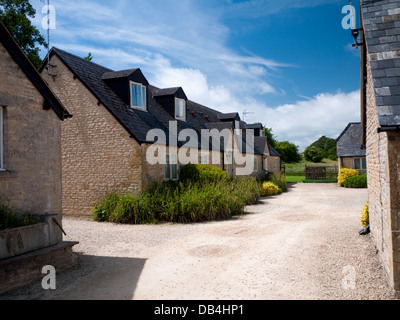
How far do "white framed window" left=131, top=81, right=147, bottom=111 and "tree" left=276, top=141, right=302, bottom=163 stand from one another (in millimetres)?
43503

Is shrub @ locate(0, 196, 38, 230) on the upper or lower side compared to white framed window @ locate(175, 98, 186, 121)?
lower

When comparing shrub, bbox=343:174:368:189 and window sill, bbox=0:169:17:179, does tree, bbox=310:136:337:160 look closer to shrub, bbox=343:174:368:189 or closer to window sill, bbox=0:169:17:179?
shrub, bbox=343:174:368:189

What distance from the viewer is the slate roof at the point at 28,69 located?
6.97 m

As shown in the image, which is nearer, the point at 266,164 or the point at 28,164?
the point at 28,164

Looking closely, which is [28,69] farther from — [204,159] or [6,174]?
[204,159]

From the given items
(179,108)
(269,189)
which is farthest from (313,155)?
(179,108)

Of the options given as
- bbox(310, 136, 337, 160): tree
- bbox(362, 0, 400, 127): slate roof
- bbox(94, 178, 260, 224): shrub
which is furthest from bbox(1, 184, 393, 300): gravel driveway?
bbox(310, 136, 337, 160): tree

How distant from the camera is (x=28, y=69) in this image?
292 inches

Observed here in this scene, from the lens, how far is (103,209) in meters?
13.5

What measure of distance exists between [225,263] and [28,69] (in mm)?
6316

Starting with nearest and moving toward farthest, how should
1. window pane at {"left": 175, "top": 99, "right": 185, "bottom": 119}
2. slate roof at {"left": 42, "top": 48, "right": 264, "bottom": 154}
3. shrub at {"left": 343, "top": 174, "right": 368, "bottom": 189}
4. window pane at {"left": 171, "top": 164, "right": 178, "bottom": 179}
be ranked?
slate roof at {"left": 42, "top": 48, "right": 264, "bottom": 154}, window pane at {"left": 171, "top": 164, "right": 178, "bottom": 179}, window pane at {"left": 175, "top": 99, "right": 185, "bottom": 119}, shrub at {"left": 343, "top": 174, "right": 368, "bottom": 189}

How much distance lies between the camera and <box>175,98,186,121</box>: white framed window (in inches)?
803

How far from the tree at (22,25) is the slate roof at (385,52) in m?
19.5

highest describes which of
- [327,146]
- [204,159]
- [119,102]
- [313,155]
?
[327,146]
